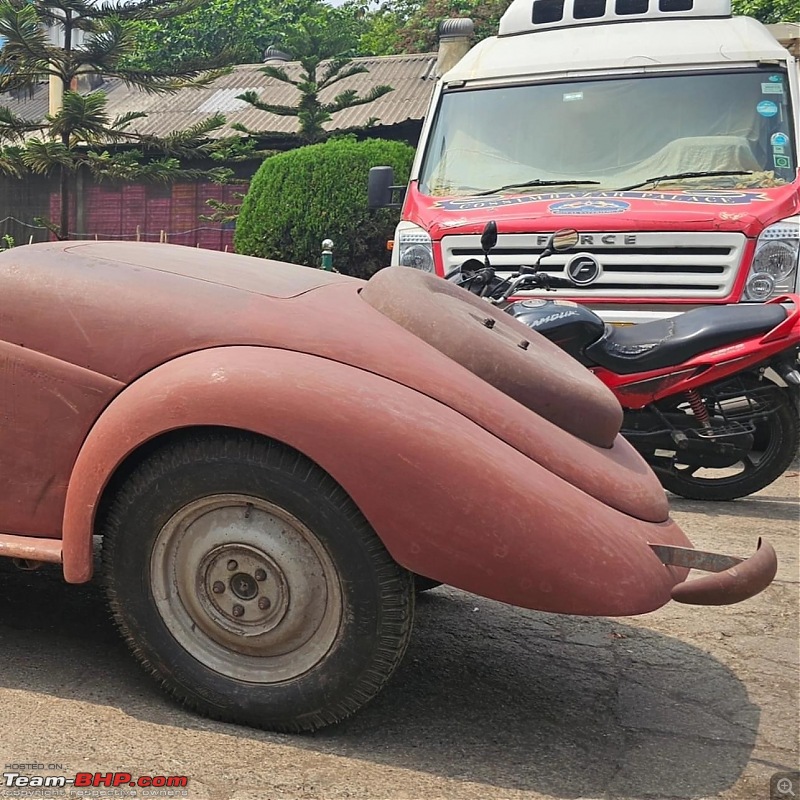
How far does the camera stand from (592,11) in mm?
7328

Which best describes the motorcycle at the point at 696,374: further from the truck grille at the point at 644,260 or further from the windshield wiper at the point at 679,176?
the windshield wiper at the point at 679,176

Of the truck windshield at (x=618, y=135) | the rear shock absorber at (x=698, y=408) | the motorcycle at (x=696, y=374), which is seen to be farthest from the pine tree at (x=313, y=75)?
the rear shock absorber at (x=698, y=408)

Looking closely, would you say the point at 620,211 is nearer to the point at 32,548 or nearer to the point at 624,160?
the point at 624,160

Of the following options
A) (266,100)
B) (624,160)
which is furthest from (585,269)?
(266,100)

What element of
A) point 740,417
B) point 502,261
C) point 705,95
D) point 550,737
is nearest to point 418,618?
point 550,737

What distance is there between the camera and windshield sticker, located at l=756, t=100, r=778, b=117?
6.33 m

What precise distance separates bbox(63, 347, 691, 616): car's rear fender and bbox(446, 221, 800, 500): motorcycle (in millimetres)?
2472

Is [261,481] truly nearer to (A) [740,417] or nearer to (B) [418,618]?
(B) [418,618]

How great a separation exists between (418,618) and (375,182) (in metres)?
4.54

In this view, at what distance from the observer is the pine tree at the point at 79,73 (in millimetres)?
16172

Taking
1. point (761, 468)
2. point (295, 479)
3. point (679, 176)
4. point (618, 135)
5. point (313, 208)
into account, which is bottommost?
point (761, 468)

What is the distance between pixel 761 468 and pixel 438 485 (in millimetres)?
3737

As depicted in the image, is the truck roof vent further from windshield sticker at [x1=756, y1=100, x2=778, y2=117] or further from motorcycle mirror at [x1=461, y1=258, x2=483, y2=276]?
motorcycle mirror at [x1=461, y1=258, x2=483, y2=276]

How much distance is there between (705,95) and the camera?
6492 millimetres
